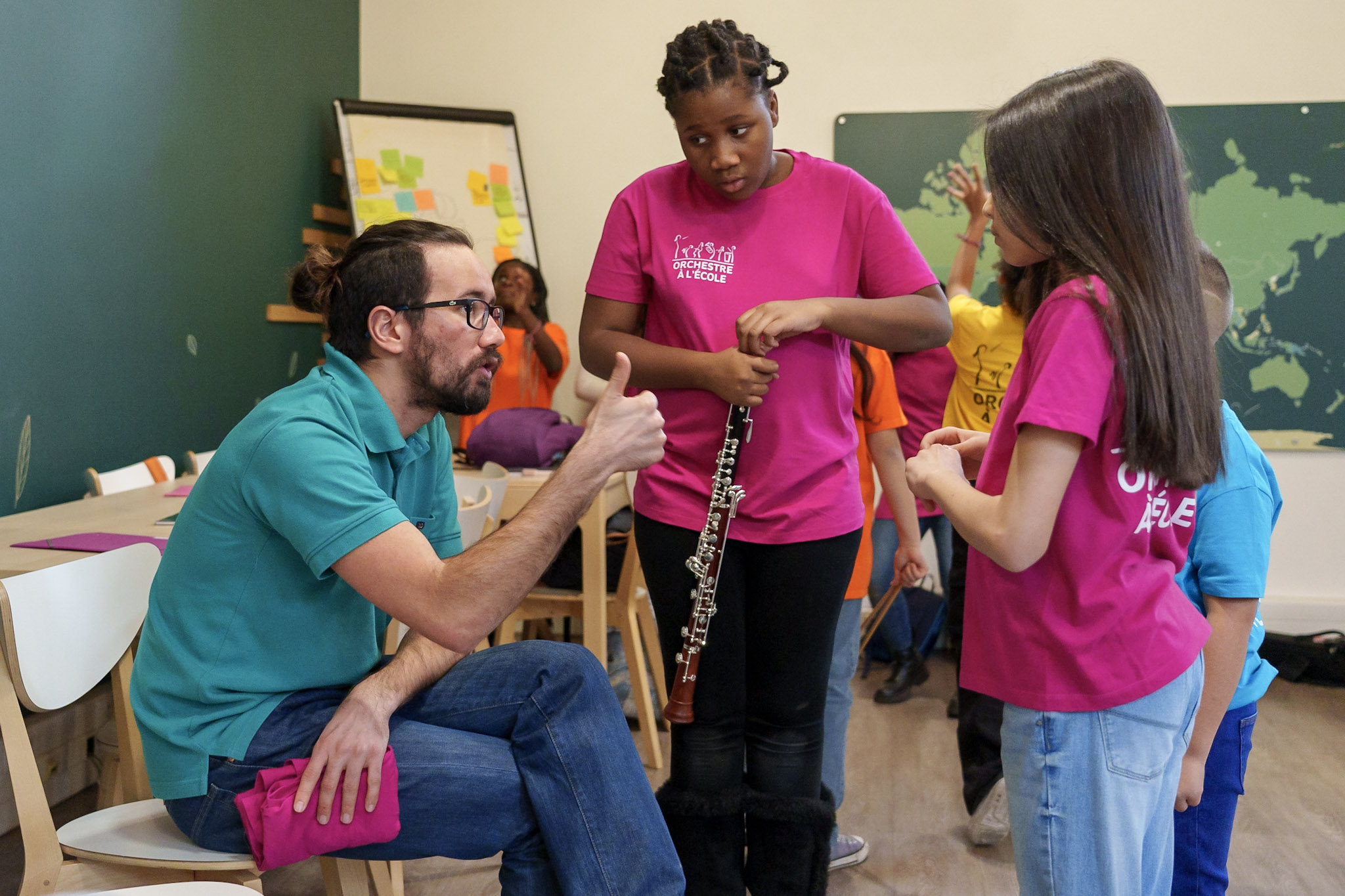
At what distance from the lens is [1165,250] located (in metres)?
1.06

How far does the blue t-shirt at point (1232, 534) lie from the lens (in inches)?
53.9

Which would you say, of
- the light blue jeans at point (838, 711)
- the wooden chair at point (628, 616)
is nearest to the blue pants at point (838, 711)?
the light blue jeans at point (838, 711)

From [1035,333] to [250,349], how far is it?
129 inches

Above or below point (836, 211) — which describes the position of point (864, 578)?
below

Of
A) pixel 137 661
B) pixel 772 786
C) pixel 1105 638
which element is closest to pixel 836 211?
pixel 1105 638

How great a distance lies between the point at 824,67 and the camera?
4.18 metres

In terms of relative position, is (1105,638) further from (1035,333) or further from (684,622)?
(684,622)

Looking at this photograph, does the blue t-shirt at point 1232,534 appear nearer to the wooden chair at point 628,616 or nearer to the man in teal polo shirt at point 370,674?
the man in teal polo shirt at point 370,674

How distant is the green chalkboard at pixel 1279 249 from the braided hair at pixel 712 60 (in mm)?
2686

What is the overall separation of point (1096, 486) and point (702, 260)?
2.43ft

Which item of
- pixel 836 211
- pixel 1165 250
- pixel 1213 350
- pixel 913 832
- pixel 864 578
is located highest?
pixel 836 211

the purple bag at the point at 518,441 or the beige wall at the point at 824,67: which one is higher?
the beige wall at the point at 824,67

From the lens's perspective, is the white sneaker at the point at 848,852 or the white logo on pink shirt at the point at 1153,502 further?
the white sneaker at the point at 848,852

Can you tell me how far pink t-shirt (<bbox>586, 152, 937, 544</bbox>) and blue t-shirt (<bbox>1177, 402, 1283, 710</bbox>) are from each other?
1.63 ft
